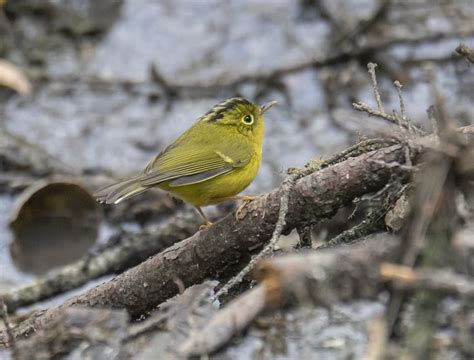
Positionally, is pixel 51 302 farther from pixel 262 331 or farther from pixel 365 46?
pixel 365 46

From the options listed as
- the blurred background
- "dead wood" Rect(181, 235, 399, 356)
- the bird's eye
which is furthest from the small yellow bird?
"dead wood" Rect(181, 235, 399, 356)

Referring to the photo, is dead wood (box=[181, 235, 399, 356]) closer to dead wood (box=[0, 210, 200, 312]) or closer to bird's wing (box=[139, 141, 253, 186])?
bird's wing (box=[139, 141, 253, 186])

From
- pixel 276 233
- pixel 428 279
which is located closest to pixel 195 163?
pixel 276 233

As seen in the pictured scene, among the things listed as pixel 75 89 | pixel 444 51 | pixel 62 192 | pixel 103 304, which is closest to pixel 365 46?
pixel 444 51

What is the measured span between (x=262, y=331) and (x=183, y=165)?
7.76ft

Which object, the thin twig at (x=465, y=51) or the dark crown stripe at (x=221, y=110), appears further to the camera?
the dark crown stripe at (x=221, y=110)

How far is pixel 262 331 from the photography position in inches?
138

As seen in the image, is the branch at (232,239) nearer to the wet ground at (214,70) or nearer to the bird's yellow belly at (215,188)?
the bird's yellow belly at (215,188)

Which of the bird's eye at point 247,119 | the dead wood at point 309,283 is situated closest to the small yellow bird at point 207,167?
the bird's eye at point 247,119

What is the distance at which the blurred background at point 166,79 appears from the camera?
775cm

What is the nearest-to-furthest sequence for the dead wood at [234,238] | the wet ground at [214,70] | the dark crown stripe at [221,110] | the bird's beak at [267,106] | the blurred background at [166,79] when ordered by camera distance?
the dead wood at [234,238] → the bird's beak at [267,106] → the dark crown stripe at [221,110] → the blurred background at [166,79] → the wet ground at [214,70]

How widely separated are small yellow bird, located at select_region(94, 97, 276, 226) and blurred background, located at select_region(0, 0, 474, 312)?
1251mm

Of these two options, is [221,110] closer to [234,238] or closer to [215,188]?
[215,188]

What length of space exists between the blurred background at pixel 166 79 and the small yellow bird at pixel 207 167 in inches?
49.2
